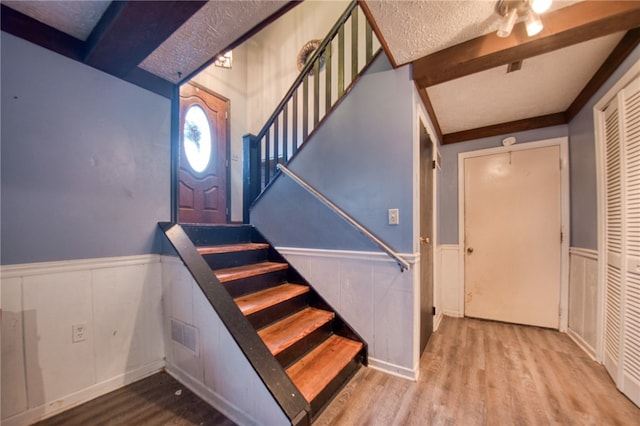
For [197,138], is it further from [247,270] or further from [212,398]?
[212,398]

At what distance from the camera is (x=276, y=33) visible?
3.82m

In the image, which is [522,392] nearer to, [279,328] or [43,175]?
[279,328]

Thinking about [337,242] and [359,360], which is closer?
[359,360]

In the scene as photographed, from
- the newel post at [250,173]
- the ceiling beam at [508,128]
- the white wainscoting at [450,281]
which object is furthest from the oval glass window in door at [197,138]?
the white wainscoting at [450,281]

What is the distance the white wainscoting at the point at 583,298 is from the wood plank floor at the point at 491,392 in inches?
5.3

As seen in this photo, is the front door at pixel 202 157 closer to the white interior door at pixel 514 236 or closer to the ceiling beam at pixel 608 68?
the white interior door at pixel 514 236

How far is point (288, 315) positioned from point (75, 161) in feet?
5.90

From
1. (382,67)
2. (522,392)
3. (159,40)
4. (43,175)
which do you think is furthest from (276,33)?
(522,392)

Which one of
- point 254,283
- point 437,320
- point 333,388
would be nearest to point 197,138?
point 254,283

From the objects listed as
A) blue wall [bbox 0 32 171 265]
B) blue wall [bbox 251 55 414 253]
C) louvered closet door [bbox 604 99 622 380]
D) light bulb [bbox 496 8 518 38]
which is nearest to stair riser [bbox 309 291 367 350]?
blue wall [bbox 251 55 414 253]

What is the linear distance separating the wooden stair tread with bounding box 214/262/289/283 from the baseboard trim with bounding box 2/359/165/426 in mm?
828

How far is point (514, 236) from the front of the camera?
102 inches

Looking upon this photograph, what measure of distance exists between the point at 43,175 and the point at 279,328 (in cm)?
175

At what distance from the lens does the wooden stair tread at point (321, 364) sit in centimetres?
140
